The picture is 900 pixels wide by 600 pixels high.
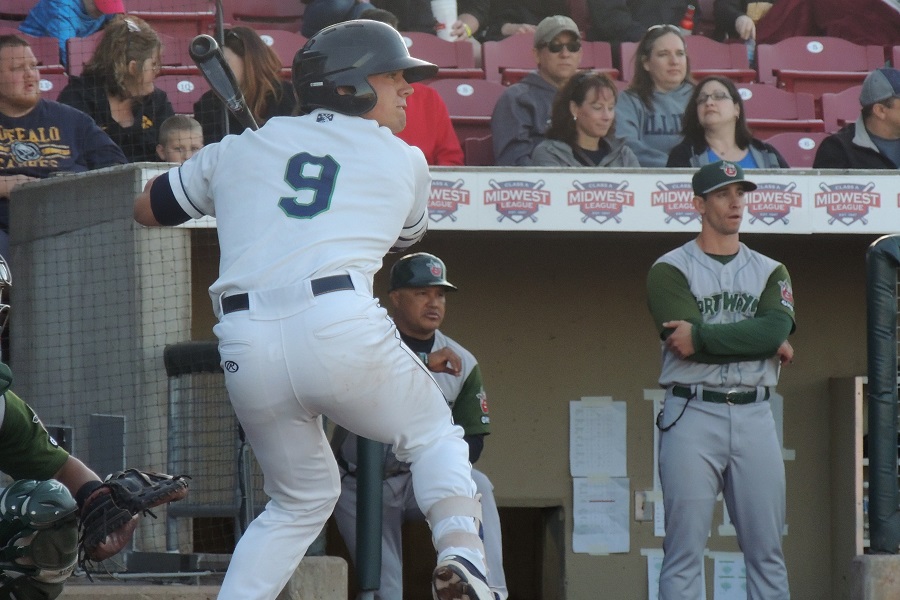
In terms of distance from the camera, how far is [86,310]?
20.3 feet

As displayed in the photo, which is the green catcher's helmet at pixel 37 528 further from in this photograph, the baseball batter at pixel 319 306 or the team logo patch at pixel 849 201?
the team logo patch at pixel 849 201

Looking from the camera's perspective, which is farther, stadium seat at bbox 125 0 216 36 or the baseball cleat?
stadium seat at bbox 125 0 216 36

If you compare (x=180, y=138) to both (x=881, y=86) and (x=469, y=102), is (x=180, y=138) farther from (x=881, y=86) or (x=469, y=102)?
(x=881, y=86)

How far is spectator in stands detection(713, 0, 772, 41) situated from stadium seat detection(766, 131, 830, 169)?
1.46 m

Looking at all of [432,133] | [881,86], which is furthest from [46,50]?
[881,86]

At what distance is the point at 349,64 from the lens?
3.38 meters

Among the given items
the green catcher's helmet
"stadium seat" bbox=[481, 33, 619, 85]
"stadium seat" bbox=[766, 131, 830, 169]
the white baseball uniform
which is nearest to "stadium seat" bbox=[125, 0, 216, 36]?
"stadium seat" bbox=[481, 33, 619, 85]

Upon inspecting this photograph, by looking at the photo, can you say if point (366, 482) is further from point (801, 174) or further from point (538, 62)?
point (538, 62)

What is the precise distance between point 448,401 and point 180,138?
187 cm

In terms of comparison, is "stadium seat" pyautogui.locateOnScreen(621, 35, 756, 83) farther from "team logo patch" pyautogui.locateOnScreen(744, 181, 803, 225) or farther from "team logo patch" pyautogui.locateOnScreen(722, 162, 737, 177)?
"team logo patch" pyautogui.locateOnScreen(722, 162, 737, 177)

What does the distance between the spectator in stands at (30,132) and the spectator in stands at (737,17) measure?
4495 millimetres

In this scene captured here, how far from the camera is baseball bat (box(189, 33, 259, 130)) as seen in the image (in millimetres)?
3660

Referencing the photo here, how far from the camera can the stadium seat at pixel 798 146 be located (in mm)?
7441

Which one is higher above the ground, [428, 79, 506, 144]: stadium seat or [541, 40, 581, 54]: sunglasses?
[541, 40, 581, 54]: sunglasses
